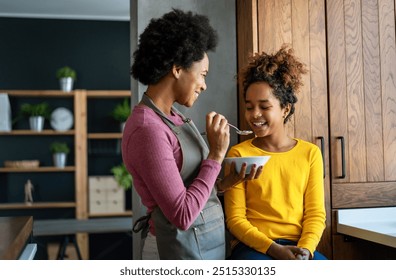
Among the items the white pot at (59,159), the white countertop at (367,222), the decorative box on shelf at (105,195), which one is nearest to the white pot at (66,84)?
the white pot at (59,159)

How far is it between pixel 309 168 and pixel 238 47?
46cm

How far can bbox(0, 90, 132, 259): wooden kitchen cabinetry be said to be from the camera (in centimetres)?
387

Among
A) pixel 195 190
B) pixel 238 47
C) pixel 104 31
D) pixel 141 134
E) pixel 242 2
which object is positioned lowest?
pixel 195 190

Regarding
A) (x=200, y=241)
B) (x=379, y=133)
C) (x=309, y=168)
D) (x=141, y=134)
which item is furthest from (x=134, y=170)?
(x=379, y=133)

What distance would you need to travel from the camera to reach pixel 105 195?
13.0ft

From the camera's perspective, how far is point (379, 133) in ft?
5.63

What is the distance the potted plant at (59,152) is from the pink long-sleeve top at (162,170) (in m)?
2.86

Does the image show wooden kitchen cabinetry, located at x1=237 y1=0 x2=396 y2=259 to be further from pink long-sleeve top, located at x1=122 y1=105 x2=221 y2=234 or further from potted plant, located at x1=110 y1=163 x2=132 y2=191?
potted plant, located at x1=110 y1=163 x2=132 y2=191

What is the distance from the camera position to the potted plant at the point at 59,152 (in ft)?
12.7

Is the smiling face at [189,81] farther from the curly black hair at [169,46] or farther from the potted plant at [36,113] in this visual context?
the potted plant at [36,113]

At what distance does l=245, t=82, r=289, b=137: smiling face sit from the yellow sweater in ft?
0.25

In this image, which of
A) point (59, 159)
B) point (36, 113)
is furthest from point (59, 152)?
point (36, 113)
